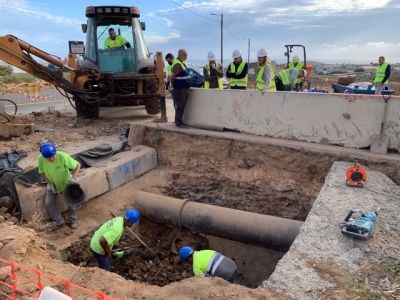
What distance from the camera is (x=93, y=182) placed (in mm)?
6207

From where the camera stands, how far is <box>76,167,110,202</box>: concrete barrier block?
19.7 ft

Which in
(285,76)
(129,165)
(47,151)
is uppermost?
(285,76)

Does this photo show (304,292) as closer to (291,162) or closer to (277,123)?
(291,162)

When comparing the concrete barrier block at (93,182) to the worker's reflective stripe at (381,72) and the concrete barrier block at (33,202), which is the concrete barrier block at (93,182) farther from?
the worker's reflective stripe at (381,72)

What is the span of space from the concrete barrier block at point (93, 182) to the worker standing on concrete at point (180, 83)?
2392 millimetres

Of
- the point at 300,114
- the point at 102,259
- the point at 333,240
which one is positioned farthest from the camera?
the point at 300,114

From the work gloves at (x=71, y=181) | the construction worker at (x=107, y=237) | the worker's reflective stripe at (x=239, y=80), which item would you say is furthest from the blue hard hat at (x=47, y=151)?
the worker's reflective stripe at (x=239, y=80)

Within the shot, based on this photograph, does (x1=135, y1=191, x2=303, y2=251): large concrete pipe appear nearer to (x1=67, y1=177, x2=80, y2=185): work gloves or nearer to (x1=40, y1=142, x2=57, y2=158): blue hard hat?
(x1=67, y1=177, x2=80, y2=185): work gloves

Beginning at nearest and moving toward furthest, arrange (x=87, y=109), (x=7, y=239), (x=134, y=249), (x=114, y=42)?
(x=7, y=239) < (x=134, y=249) < (x=114, y=42) < (x=87, y=109)

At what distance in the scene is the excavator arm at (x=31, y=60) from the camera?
26.9 feet

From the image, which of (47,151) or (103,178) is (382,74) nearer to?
(103,178)

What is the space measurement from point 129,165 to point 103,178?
741 millimetres

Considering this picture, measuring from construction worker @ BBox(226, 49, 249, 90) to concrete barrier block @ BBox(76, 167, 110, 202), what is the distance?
3.69m

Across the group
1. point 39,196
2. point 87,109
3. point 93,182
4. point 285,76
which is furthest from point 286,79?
point 39,196
